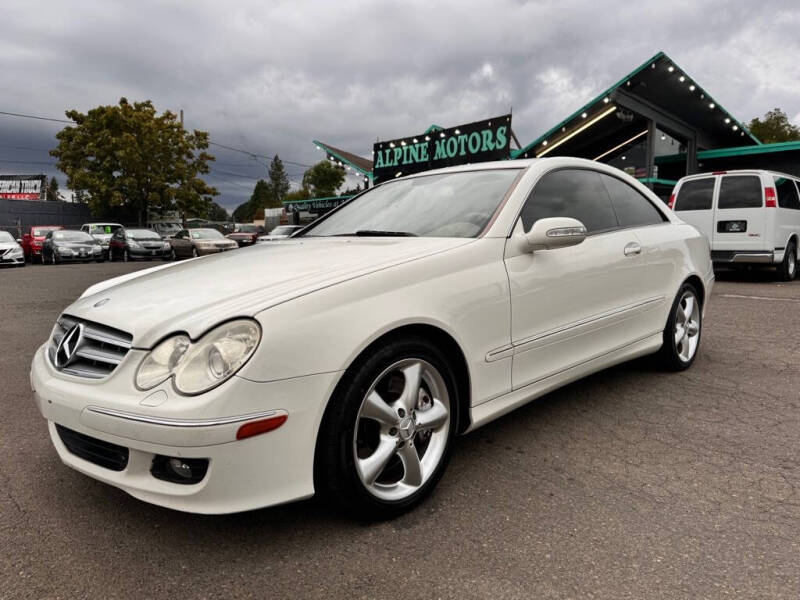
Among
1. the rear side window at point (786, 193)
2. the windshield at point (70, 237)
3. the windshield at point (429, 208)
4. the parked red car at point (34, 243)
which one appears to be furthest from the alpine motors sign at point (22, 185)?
the windshield at point (429, 208)

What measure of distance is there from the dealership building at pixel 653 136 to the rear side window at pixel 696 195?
17.9 ft

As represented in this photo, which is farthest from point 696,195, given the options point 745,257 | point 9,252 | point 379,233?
point 9,252

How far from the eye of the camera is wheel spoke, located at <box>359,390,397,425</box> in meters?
2.06

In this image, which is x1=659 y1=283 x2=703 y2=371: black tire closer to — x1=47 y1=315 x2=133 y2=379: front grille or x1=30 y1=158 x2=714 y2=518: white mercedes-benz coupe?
x1=30 y1=158 x2=714 y2=518: white mercedes-benz coupe

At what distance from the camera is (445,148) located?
18.7m

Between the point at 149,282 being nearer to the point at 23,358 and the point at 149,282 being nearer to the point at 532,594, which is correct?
the point at 532,594

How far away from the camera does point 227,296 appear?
2027 mm

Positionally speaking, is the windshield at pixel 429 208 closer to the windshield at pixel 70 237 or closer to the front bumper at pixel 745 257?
the front bumper at pixel 745 257

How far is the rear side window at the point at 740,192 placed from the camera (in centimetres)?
962

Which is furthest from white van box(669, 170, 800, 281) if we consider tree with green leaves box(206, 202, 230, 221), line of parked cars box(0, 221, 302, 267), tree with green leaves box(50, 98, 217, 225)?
tree with green leaves box(206, 202, 230, 221)

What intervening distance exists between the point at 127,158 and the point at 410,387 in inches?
1378

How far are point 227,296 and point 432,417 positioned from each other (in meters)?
0.95

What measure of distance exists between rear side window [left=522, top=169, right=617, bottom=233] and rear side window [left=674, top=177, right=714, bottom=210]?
795 centimetres

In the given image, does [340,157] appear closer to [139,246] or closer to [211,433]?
[139,246]
